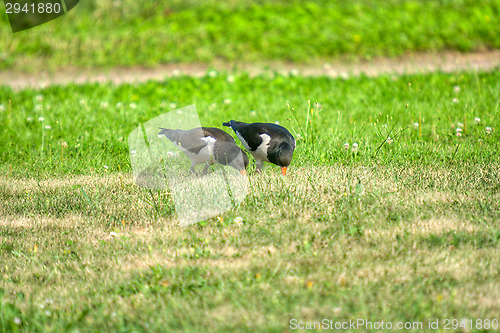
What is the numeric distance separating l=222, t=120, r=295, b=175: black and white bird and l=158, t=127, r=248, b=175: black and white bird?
0.13 meters

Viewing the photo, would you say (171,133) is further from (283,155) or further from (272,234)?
(272,234)

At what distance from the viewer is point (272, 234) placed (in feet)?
11.3

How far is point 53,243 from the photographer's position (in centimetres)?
353

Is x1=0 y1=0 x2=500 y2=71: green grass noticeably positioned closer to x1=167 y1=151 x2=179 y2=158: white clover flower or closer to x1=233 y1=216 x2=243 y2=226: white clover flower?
x1=167 y1=151 x2=179 y2=158: white clover flower

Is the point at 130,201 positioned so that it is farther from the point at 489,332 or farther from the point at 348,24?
the point at 348,24

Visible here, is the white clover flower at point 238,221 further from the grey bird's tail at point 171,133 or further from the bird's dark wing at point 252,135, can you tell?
the grey bird's tail at point 171,133

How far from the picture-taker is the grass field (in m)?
2.63

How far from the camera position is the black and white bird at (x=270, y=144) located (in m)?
4.27

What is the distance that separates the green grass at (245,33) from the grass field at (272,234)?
355 cm

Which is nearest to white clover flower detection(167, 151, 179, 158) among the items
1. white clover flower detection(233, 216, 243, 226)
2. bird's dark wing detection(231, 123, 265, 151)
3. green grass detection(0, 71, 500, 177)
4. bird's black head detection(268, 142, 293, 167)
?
green grass detection(0, 71, 500, 177)

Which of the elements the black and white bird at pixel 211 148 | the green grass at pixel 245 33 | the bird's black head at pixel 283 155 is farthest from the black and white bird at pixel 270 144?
the green grass at pixel 245 33

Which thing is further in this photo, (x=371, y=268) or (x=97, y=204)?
(x=97, y=204)

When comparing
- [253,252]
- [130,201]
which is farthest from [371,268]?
[130,201]

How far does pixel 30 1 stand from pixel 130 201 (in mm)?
8527
